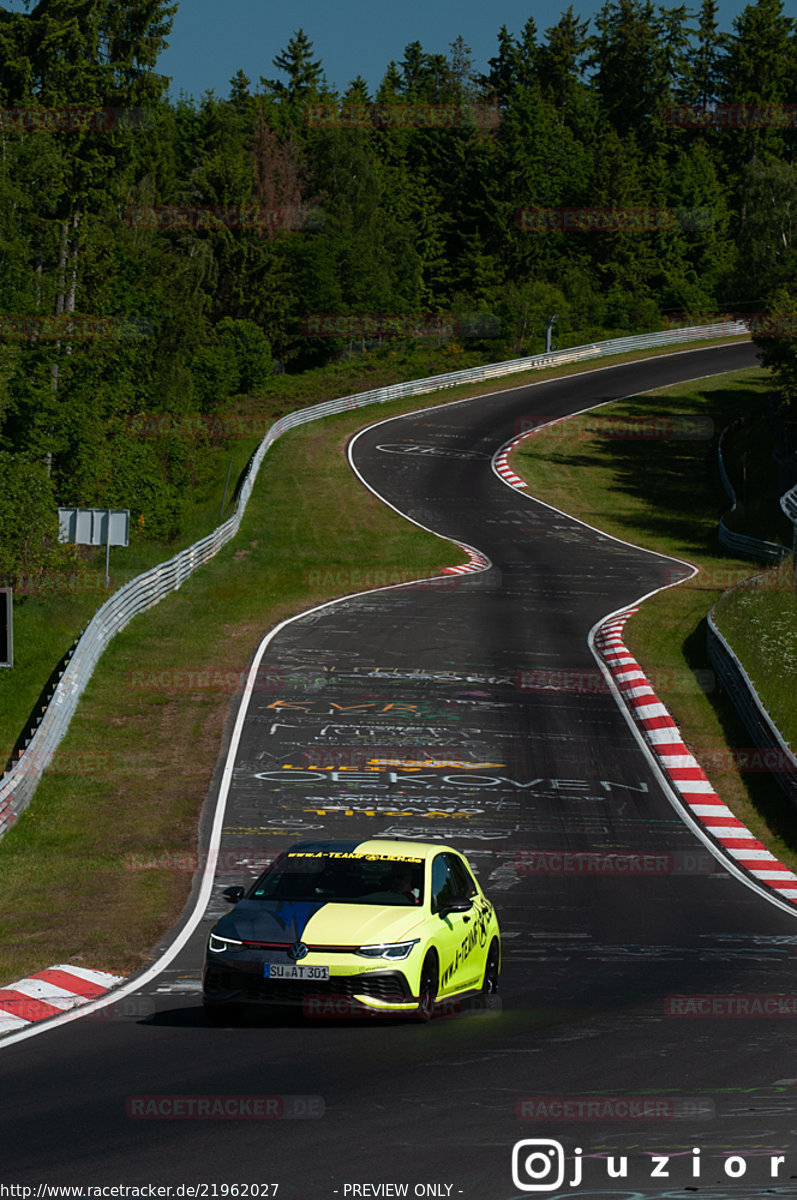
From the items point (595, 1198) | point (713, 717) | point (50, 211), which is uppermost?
point (50, 211)

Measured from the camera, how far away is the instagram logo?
7332 mm

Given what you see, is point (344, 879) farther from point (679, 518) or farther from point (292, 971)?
point (679, 518)

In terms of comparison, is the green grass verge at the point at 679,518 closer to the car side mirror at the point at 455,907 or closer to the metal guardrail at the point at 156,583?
the car side mirror at the point at 455,907

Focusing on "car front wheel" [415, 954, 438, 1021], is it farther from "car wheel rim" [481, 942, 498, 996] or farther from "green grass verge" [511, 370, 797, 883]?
"green grass verge" [511, 370, 797, 883]

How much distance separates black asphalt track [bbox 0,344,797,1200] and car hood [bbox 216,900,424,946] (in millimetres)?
718

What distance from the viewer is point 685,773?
26.8 m

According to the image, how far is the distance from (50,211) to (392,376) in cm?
4024

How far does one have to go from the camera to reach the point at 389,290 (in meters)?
116

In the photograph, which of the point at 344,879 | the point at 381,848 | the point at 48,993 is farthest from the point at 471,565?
the point at 48,993

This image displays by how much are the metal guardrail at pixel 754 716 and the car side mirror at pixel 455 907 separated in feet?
42.7

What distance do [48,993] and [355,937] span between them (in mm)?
3338

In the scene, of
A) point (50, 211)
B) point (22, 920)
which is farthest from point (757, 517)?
point (22, 920)

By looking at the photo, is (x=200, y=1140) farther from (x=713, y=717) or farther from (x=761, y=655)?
(x=761, y=655)

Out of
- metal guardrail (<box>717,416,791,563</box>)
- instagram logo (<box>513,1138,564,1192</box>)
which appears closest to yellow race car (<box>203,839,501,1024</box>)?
instagram logo (<box>513,1138,564,1192</box>)
